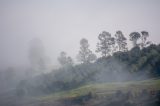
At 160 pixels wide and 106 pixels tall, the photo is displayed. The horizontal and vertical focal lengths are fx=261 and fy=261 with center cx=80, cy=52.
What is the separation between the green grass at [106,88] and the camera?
3912 cm

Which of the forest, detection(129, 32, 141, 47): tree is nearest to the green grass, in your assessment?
the forest

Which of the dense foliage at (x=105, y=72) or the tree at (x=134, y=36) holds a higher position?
the tree at (x=134, y=36)

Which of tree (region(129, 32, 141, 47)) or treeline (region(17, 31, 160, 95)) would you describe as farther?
tree (region(129, 32, 141, 47))

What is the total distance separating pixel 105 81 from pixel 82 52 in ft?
66.2

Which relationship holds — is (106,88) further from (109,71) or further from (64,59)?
(64,59)

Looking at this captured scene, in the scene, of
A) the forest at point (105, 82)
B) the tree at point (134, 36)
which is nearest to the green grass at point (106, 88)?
the forest at point (105, 82)

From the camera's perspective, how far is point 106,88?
140 feet

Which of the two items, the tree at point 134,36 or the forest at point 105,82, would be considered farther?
the tree at point 134,36

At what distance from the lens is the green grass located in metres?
39.1

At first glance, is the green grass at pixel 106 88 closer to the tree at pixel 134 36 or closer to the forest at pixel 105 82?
the forest at pixel 105 82

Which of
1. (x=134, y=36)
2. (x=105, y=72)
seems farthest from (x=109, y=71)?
(x=134, y=36)

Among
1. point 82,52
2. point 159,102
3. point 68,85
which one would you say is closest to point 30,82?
point 68,85

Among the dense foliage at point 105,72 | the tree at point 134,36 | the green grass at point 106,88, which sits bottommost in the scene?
the green grass at point 106,88

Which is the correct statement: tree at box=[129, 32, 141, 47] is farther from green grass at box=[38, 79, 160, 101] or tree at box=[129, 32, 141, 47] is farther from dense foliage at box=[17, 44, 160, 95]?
green grass at box=[38, 79, 160, 101]
